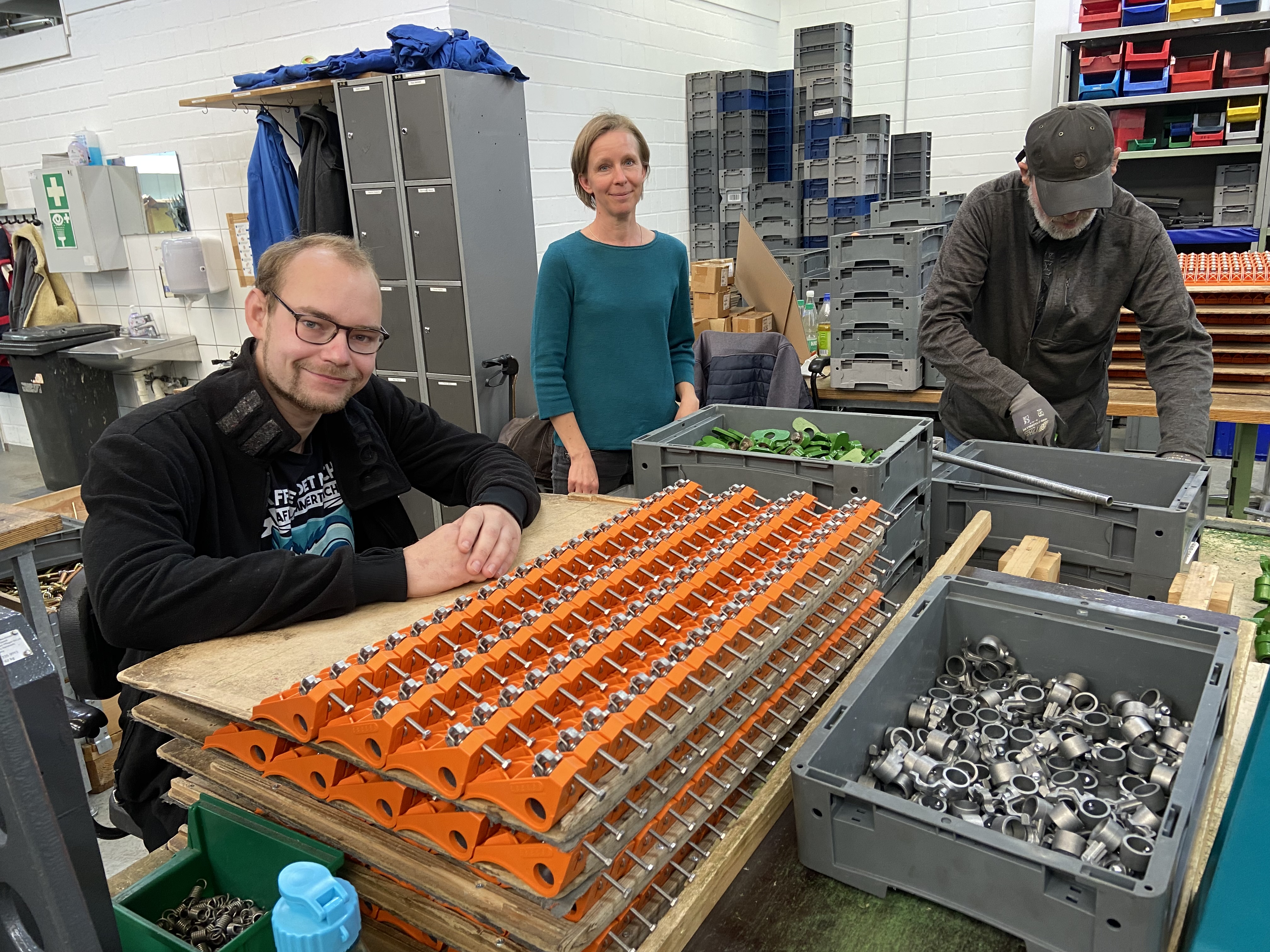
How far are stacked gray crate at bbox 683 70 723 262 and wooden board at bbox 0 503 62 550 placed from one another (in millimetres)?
5180

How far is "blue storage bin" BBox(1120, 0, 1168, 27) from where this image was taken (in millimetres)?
5754

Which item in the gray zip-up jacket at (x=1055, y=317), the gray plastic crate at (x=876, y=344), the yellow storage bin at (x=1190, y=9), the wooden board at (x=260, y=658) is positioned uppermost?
the yellow storage bin at (x=1190, y=9)

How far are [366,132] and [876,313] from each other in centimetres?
258

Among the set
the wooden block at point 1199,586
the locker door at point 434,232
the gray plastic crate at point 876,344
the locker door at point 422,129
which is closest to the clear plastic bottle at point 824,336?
the gray plastic crate at point 876,344

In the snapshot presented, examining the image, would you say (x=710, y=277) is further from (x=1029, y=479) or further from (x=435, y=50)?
(x=1029, y=479)

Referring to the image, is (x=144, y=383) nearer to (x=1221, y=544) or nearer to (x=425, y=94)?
(x=425, y=94)

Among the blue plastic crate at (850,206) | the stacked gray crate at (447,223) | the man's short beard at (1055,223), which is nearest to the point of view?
the man's short beard at (1055,223)

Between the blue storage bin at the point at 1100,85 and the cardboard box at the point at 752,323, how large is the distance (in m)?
3.35

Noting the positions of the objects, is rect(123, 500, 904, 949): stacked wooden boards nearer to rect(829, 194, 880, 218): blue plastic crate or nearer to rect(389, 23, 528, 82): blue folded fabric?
rect(389, 23, 528, 82): blue folded fabric

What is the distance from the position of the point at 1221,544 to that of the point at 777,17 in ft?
24.7

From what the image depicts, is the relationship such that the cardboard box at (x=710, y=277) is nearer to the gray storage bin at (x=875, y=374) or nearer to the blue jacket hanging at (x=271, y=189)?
the gray storage bin at (x=875, y=374)

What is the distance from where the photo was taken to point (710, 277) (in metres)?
4.78

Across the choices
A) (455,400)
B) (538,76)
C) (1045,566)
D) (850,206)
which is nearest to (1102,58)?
(850,206)

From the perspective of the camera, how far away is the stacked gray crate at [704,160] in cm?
661
